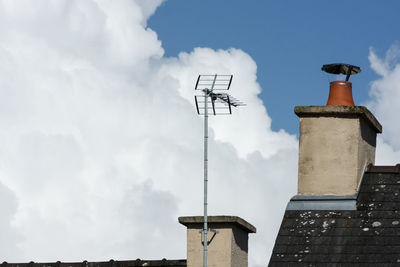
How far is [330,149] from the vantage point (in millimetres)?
20234

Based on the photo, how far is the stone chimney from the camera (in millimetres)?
19781

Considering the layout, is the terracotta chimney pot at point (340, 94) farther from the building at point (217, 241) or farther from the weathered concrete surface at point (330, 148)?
the building at point (217, 241)

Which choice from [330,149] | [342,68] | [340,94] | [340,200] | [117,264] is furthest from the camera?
[117,264]

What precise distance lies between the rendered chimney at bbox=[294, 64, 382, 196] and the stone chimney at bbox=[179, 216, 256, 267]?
152 cm

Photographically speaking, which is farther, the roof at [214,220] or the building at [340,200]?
the roof at [214,220]

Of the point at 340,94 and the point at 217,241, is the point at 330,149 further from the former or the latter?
the point at 217,241

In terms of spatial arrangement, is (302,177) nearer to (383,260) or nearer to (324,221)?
(324,221)

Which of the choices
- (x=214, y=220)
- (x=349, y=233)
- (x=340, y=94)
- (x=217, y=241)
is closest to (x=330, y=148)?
(x=340, y=94)

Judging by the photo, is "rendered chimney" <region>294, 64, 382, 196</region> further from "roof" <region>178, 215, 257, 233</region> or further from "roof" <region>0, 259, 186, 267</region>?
"roof" <region>0, 259, 186, 267</region>

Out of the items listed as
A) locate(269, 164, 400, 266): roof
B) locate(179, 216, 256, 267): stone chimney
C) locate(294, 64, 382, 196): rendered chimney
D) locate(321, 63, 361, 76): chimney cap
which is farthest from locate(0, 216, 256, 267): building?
locate(321, 63, 361, 76): chimney cap

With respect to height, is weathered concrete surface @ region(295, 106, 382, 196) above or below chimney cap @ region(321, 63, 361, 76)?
below

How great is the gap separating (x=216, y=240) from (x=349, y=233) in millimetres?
2636

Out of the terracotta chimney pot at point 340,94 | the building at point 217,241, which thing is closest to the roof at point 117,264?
the building at point 217,241

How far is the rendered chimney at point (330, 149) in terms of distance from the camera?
65.7 feet
